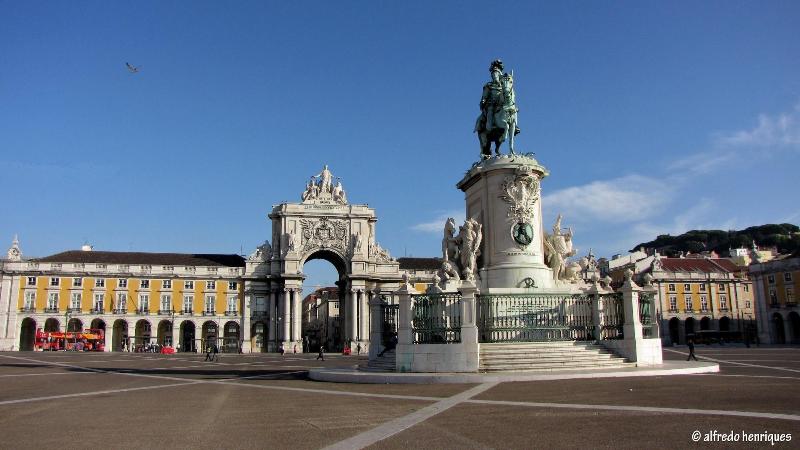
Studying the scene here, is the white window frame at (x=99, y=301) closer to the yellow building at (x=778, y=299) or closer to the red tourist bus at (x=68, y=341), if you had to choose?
the red tourist bus at (x=68, y=341)

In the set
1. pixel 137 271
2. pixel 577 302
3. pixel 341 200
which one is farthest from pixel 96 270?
pixel 577 302

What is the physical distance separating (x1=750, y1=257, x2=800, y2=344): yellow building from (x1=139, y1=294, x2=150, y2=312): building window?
71.5 m

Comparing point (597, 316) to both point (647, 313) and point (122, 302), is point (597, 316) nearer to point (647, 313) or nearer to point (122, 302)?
point (647, 313)

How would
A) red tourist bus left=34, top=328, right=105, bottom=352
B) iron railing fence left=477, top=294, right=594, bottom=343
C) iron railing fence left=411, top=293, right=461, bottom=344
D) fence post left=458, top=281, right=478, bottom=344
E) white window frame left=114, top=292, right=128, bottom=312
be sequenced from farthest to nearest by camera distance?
white window frame left=114, top=292, right=128, bottom=312 → red tourist bus left=34, top=328, right=105, bottom=352 → iron railing fence left=477, top=294, right=594, bottom=343 → iron railing fence left=411, top=293, right=461, bottom=344 → fence post left=458, top=281, right=478, bottom=344

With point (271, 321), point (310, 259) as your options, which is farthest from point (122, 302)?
point (310, 259)

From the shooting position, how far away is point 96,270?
76.8 meters

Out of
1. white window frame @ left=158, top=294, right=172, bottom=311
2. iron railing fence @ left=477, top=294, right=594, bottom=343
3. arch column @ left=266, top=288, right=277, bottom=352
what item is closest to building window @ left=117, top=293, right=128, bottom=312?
white window frame @ left=158, top=294, right=172, bottom=311

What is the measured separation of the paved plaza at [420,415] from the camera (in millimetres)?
7609

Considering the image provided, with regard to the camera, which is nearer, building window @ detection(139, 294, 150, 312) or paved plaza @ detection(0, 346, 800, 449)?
paved plaza @ detection(0, 346, 800, 449)

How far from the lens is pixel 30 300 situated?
7444 centimetres

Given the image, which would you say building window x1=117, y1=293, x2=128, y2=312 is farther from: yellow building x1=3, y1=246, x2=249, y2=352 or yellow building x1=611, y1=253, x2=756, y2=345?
yellow building x1=611, y1=253, x2=756, y2=345

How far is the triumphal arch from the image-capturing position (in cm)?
7838

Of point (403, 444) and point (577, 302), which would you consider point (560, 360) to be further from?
point (403, 444)

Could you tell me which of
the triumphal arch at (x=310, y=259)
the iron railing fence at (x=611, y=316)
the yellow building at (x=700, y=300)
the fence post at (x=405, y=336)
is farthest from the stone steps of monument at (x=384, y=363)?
the yellow building at (x=700, y=300)
